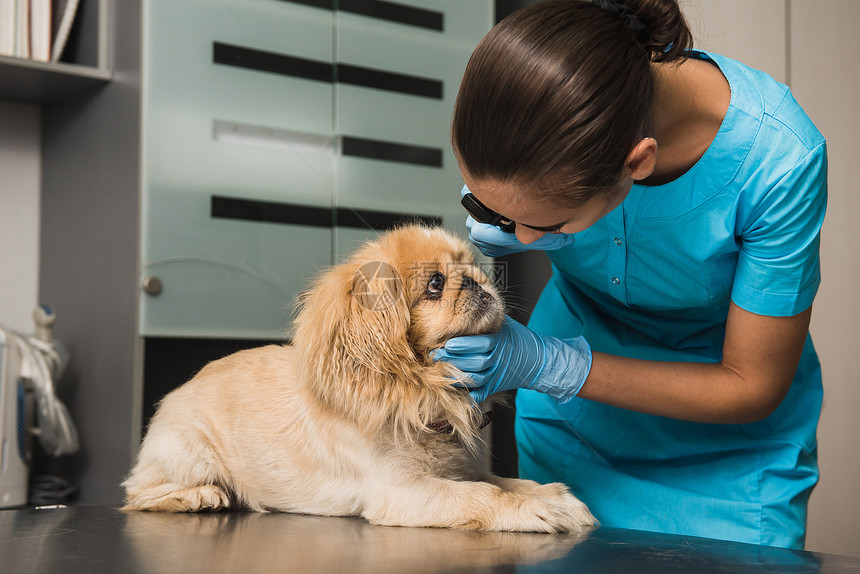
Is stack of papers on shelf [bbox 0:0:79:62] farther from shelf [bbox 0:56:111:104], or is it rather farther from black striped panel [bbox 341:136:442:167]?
black striped panel [bbox 341:136:442:167]

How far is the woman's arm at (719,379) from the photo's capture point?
1253 mm

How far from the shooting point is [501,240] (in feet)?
4.81

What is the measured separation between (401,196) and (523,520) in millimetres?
1899

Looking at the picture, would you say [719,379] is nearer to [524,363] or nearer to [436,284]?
[524,363]

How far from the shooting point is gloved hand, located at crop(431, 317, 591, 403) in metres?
1.23

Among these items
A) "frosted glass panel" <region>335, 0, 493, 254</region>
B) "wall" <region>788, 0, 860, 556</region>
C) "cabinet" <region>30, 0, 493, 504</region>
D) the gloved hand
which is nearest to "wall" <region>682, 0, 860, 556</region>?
"wall" <region>788, 0, 860, 556</region>

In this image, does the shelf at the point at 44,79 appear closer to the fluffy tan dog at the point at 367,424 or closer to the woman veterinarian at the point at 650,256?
the fluffy tan dog at the point at 367,424

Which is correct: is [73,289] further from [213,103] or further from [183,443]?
[183,443]

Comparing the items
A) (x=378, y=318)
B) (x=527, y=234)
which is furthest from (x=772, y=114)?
(x=378, y=318)

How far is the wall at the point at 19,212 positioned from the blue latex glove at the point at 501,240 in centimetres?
206

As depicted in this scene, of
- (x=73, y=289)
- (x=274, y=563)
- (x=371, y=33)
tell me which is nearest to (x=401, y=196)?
(x=371, y=33)

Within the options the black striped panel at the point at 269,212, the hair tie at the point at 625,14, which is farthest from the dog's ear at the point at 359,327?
the black striped panel at the point at 269,212

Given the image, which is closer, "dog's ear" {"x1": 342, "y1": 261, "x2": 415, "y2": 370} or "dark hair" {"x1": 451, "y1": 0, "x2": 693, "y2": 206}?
"dark hair" {"x1": 451, "y1": 0, "x2": 693, "y2": 206}

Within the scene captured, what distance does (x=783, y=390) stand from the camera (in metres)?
1.31
